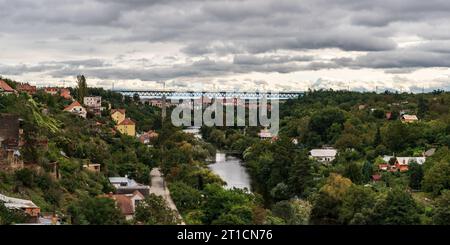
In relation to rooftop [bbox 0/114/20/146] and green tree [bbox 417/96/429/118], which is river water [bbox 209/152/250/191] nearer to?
rooftop [bbox 0/114/20/146]

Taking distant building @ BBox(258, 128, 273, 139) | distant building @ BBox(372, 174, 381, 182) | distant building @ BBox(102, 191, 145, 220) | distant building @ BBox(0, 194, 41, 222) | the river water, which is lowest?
the river water

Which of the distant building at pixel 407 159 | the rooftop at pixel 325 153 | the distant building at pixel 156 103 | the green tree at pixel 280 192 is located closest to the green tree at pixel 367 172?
the green tree at pixel 280 192

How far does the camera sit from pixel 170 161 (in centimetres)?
1852

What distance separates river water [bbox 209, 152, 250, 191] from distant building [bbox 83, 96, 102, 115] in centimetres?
534

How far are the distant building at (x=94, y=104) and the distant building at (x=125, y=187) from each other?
37.9ft

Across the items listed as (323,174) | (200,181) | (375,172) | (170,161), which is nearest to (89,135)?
(170,161)

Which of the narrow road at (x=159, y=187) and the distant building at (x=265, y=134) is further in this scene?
the distant building at (x=265, y=134)

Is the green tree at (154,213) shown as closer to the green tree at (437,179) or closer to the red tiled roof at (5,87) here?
the green tree at (437,179)

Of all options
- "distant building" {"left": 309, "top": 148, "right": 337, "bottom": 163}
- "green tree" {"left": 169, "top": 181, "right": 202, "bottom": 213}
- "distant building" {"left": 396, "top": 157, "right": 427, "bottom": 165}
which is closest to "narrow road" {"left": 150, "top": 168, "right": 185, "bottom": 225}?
"green tree" {"left": 169, "top": 181, "right": 202, "bottom": 213}

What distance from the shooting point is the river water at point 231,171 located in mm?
18486

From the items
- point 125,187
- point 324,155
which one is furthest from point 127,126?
point 125,187

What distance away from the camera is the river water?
18.5 meters

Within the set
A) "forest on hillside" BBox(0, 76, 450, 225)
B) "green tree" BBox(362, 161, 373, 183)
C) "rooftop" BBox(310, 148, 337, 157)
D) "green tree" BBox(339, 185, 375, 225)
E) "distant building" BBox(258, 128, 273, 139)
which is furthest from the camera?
"distant building" BBox(258, 128, 273, 139)
